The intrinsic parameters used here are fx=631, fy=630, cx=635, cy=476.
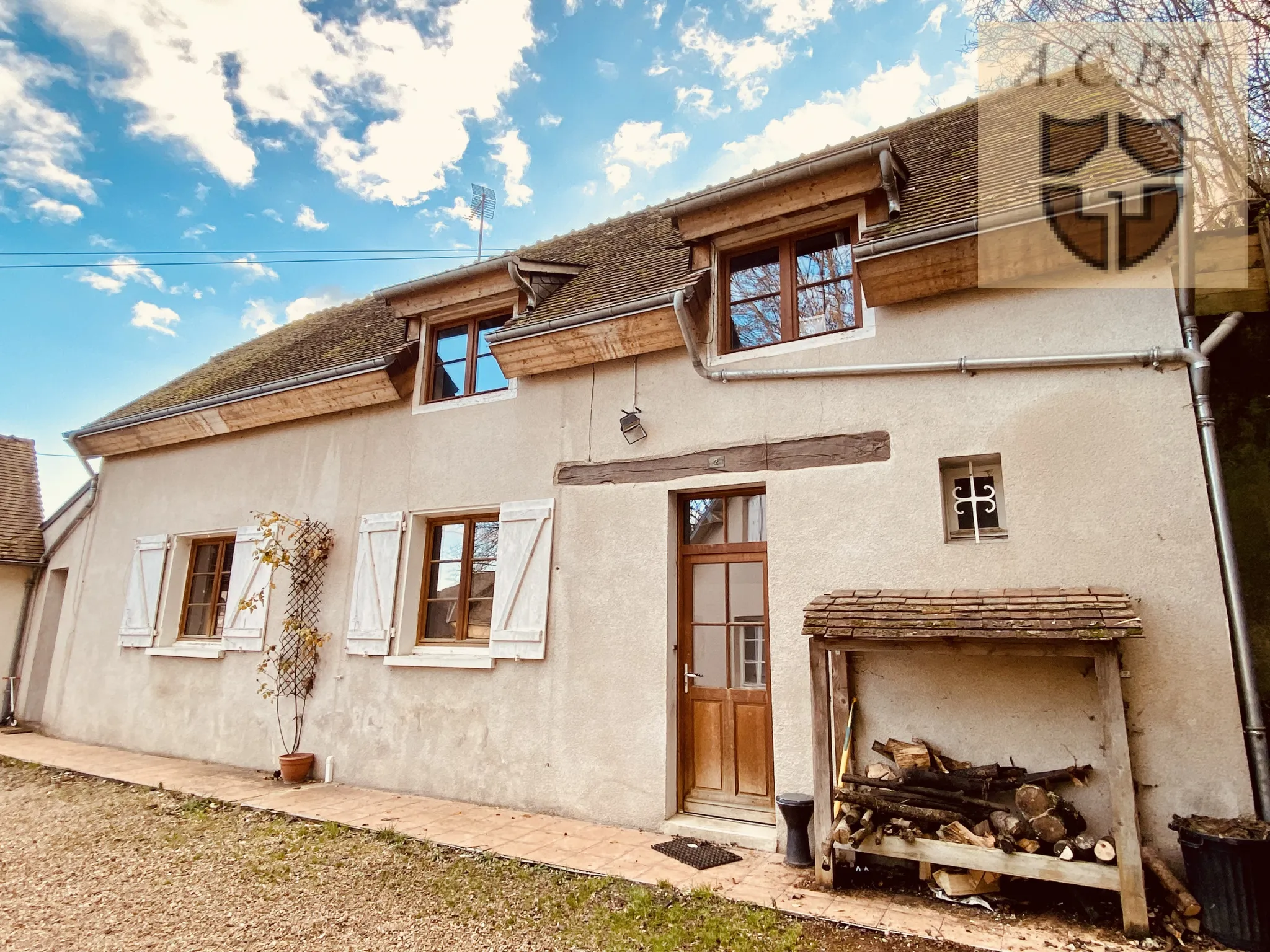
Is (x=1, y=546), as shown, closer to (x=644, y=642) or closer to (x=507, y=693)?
(x=507, y=693)

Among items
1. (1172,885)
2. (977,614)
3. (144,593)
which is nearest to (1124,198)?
(977,614)

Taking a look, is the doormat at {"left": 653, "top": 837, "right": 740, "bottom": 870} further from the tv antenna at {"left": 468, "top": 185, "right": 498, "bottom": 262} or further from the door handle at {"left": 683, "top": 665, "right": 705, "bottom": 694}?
the tv antenna at {"left": 468, "top": 185, "right": 498, "bottom": 262}

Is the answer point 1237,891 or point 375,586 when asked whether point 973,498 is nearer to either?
point 1237,891

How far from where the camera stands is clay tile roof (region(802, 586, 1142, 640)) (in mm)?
3119

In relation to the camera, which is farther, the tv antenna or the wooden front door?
the tv antenna

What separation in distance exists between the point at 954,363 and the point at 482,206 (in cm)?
818

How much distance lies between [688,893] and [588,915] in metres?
0.58

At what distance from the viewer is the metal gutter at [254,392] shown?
6547mm

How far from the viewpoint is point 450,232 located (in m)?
10.3

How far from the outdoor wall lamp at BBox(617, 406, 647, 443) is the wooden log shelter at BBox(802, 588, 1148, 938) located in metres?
2.07

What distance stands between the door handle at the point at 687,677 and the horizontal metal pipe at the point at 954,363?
231 cm

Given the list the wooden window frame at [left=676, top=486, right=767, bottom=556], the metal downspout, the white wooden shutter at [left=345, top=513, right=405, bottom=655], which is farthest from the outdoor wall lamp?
the metal downspout

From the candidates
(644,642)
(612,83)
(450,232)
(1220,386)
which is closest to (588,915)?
(644,642)

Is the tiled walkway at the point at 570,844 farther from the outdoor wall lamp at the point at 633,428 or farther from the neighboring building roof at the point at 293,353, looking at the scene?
the neighboring building roof at the point at 293,353
